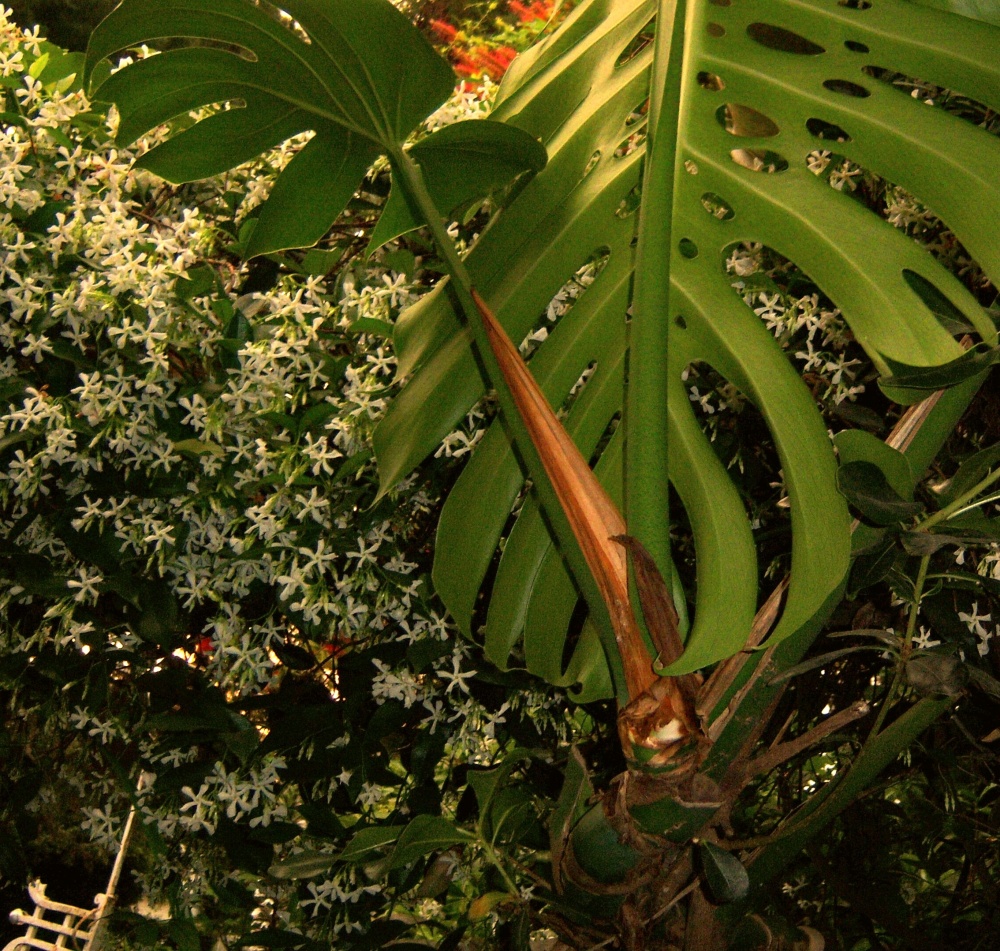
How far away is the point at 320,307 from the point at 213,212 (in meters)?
0.28

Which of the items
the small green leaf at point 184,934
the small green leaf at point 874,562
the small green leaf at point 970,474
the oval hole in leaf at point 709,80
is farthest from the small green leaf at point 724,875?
the small green leaf at point 184,934

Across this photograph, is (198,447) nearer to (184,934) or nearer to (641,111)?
(641,111)

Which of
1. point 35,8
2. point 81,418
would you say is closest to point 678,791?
point 81,418

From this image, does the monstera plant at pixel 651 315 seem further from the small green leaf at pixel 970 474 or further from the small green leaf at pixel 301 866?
the small green leaf at pixel 301 866

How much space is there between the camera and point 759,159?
3.09ft

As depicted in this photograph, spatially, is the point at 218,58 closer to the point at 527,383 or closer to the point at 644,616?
the point at 527,383

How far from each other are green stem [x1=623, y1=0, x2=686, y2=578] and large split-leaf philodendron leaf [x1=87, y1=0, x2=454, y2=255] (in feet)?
0.51

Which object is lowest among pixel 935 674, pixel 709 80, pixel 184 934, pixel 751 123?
pixel 184 934

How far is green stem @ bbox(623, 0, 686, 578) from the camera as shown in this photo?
636 mm

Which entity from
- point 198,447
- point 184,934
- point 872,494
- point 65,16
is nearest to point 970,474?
point 872,494

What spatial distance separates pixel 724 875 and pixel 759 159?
2.12 ft

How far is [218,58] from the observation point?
2.18ft

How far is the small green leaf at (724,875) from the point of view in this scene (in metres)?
0.65

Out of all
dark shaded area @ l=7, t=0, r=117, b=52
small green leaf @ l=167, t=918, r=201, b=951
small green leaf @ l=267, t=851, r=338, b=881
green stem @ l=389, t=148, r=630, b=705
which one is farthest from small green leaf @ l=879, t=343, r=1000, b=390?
dark shaded area @ l=7, t=0, r=117, b=52
